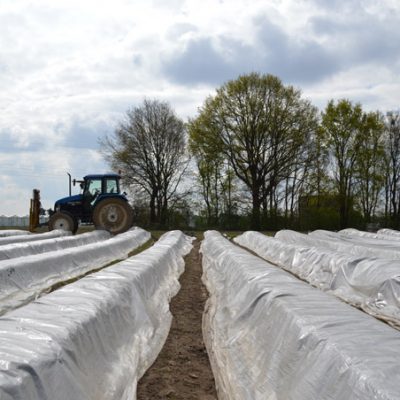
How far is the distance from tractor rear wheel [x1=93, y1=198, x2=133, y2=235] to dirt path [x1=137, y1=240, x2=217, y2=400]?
10739 mm

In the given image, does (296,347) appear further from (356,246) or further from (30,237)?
(30,237)

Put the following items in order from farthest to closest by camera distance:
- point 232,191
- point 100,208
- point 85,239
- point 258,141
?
point 232,191
point 258,141
point 100,208
point 85,239

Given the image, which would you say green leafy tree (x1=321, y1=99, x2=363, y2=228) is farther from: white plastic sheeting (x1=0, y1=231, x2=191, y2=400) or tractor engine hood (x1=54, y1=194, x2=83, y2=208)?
white plastic sheeting (x1=0, y1=231, x2=191, y2=400)

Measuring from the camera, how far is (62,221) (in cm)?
1809

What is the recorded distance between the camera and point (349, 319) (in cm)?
366

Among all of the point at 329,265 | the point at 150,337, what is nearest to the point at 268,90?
the point at 329,265

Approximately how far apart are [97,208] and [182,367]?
13425 millimetres

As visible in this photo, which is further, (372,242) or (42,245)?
(372,242)

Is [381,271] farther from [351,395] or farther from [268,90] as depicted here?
[268,90]

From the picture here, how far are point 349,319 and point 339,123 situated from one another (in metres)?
31.9

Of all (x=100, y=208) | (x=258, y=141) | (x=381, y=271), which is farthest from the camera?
(x=258, y=141)

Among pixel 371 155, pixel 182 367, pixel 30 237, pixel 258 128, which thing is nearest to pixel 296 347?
pixel 182 367

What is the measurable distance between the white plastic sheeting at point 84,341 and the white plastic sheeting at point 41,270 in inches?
73.8

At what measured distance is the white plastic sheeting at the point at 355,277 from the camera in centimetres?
676
